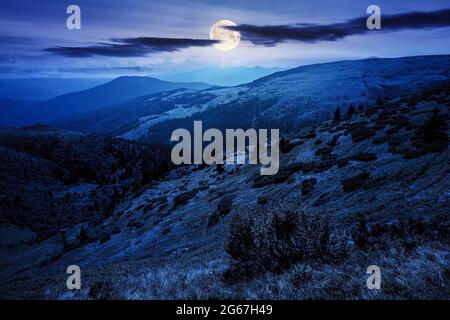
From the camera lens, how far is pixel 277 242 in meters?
9.85

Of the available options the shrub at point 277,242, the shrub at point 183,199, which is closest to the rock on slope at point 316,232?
the shrub at point 277,242

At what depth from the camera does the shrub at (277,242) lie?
369 inches

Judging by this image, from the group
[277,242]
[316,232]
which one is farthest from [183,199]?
[316,232]

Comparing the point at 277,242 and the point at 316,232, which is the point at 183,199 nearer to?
the point at 277,242

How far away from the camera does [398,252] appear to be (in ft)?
28.7

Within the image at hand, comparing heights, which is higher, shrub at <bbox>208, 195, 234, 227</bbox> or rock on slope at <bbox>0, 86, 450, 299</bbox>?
rock on slope at <bbox>0, 86, 450, 299</bbox>

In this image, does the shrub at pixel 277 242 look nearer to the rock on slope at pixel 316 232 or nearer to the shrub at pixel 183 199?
the rock on slope at pixel 316 232

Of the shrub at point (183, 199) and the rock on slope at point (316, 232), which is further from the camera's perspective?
the shrub at point (183, 199)

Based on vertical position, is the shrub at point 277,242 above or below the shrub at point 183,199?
above

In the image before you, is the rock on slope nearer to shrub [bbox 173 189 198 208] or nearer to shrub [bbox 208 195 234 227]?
shrub [bbox 208 195 234 227]

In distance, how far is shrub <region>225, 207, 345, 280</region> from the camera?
9.37 m

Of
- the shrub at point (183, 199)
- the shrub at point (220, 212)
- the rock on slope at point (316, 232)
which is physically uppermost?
the rock on slope at point (316, 232)

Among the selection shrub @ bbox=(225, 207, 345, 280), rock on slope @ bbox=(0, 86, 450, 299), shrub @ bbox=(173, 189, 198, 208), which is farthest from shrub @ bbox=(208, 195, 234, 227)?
shrub @ bbox=(225, 207, 345, 280)

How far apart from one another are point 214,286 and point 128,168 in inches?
5871
